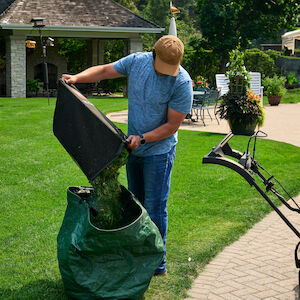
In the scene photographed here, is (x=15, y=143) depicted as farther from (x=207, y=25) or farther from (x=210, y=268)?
(x=207, y=25)

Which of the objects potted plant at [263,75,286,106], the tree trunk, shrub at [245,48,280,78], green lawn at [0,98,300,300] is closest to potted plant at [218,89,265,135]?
green lawn at [0,98,300,300]

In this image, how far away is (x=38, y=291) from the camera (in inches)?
157

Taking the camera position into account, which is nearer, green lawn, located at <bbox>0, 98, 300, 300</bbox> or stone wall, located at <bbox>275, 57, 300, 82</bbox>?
green lawn, located at <bbox>0, 98, 300, 300</bbox>

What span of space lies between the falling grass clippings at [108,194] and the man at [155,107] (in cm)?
16

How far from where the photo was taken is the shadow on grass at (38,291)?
3891mm

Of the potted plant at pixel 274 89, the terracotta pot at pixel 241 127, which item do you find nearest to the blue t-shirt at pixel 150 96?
the terracotta pot at pixel 241 127

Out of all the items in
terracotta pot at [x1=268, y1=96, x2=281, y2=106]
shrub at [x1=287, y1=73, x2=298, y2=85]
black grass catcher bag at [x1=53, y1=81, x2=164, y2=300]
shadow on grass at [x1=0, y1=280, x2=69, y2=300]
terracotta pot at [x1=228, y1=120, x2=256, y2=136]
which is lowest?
shrub at [x1=287, y1=73, x2=298, y2=85]

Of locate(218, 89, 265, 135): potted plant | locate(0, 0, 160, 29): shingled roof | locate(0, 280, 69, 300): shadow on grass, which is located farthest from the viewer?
locate(0, 0, 160, 29): shingled roof

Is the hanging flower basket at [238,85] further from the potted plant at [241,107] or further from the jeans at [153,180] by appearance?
the jeans at [153,180]

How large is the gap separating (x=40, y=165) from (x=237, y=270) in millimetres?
4679

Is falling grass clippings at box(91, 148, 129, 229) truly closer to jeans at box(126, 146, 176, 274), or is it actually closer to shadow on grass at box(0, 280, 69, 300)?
jeans at box(126, 146, 176, 274)

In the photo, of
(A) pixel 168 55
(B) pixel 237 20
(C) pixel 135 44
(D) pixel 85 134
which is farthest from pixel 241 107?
(B) pixel 237 20

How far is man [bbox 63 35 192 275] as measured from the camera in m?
3.61

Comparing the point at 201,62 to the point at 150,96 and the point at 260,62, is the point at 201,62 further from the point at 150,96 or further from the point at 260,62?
the point at 150,96
